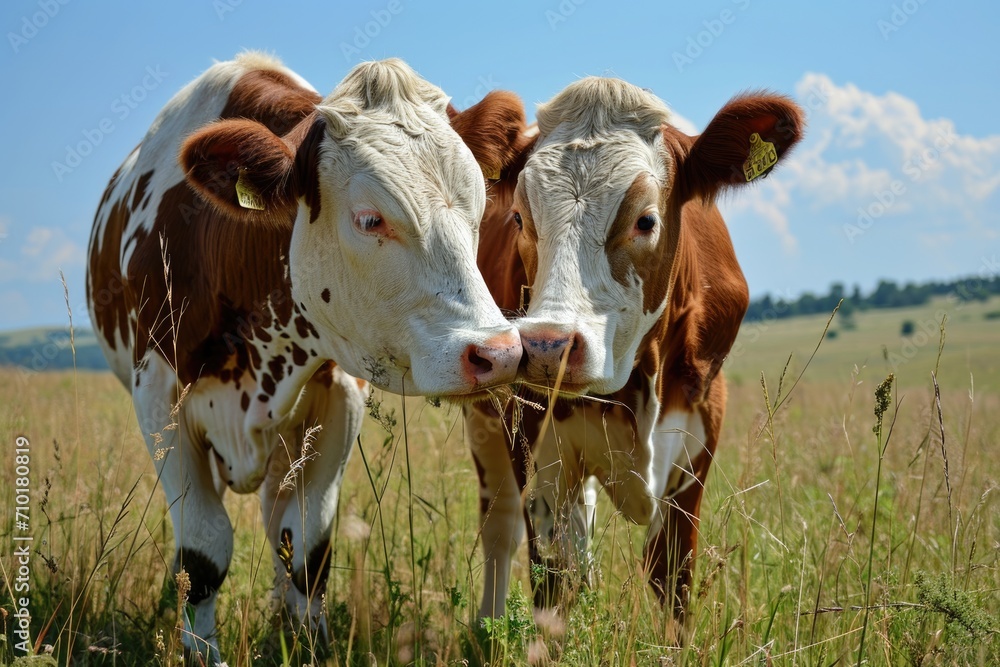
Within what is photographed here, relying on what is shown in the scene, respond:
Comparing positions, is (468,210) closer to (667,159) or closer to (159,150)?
(667,159)

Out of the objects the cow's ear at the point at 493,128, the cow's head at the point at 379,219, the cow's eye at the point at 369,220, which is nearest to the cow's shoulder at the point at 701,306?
the cow's ear at the point at 493,128

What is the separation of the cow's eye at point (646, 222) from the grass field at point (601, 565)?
82 centimetres

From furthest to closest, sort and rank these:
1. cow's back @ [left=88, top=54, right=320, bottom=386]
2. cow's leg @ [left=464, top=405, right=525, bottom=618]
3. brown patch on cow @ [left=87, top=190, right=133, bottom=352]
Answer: cow's leg @ [left=464, top=405, right=525, bottom=618] < brown patch on cow @ [left=87, top=190, right=133, bottom=352] < cow's back @ [left=88, top=54, right=320, bottom=386]

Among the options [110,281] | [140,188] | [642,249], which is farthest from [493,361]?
[110,281]

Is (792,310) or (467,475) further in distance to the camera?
(792,310)

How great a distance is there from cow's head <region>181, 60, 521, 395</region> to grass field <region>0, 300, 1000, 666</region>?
1.19 ft

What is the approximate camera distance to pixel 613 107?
424cm

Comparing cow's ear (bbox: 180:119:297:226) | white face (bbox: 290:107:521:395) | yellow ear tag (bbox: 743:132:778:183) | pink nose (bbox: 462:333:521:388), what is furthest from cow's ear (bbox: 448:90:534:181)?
pink nose (bbox: 462:333:521:388)

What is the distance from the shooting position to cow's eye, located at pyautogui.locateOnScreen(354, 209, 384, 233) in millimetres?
3551

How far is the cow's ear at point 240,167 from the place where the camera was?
3564 mm

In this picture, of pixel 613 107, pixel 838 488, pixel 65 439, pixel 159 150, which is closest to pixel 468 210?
pixel 613 107

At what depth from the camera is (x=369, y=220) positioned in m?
3.56

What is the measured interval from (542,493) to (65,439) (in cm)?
491
